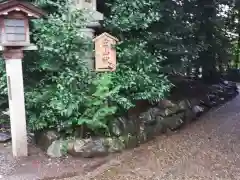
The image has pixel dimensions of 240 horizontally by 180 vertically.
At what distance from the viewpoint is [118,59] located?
5875mm

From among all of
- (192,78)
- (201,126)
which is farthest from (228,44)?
(201,126)

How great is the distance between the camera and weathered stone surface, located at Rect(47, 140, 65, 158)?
506 cm

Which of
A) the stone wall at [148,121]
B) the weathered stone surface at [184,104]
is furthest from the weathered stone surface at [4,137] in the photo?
the weathered stone surface at [184,104]

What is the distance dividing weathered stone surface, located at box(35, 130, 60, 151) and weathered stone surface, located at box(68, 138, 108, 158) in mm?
409

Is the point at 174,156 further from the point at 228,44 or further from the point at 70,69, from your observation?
the point at 228,44

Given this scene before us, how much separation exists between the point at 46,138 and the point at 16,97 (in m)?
0.92

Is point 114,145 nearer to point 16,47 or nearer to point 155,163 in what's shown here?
point 155,163

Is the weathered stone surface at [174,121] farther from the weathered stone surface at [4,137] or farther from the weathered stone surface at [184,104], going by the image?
the weathered stone surface at [4,137]

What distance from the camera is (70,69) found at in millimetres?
5262

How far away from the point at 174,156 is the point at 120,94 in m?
1.49

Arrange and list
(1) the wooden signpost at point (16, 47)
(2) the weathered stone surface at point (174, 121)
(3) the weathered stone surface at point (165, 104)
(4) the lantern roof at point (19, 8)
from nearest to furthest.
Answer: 1. (4) the lantern roof at point (19, 8)
2. (1) the wooden signpost at point (16, 47)
3. (2) the weathered stone surface at point (174, 121)
4. (3) the weathered stone surface at point (165, 104)

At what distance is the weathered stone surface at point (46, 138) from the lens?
5.27 meters

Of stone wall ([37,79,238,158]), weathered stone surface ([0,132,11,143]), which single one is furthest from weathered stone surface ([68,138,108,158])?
weathered stone surface ([0,132,11,143])

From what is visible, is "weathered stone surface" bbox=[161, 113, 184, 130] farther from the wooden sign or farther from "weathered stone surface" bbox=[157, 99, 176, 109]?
the wooden sign
